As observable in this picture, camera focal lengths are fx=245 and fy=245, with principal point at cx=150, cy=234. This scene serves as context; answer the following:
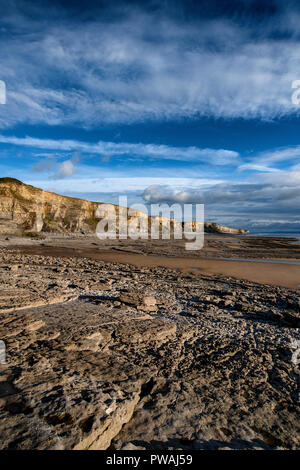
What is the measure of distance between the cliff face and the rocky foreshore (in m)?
42.3

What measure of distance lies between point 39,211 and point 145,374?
52.1 m

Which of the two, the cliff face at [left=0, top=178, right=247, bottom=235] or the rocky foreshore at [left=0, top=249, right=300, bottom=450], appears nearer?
the rocky foreshore at [left=0, top=249, right=300, bottom=450]

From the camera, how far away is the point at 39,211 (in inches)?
1973

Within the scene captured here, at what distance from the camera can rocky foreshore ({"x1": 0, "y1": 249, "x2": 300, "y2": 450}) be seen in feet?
8.28

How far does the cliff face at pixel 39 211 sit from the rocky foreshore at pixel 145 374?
4230 cm

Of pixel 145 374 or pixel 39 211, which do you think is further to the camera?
pixel 39 211

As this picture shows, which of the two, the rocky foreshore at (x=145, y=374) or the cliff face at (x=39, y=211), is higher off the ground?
the cliff face at (x=39, y=211)

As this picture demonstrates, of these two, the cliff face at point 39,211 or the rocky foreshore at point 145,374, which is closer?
the rocky foreshore at point 145,374

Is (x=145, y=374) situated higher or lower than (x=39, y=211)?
lower

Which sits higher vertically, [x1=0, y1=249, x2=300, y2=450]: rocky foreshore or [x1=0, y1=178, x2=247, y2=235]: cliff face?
[x1=0, y1=178, x2=247, y2=235]: cliff face

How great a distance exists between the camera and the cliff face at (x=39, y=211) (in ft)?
145

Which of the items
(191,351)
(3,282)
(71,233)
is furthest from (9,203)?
(191,351)

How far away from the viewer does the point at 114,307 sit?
6.88 metres
